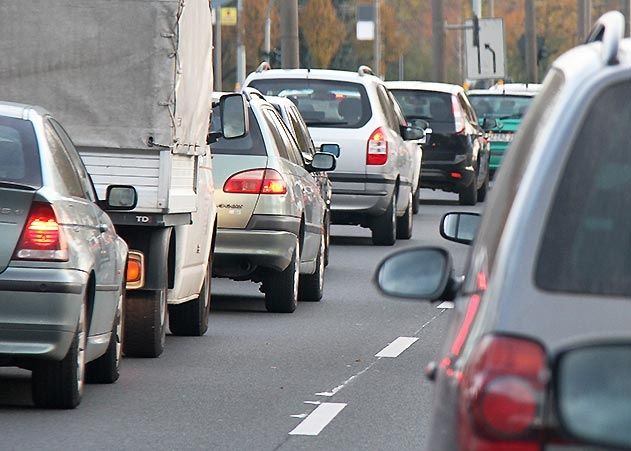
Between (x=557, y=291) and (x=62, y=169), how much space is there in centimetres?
622

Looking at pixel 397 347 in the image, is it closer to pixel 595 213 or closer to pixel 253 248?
pixel 253 248

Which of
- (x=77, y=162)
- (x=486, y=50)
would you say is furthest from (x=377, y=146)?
(x=486, y=50)

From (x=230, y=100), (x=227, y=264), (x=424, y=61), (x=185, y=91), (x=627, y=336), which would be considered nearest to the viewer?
(x=627, y=336)

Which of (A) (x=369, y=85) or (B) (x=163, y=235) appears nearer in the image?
(B) (x=163, y=235)

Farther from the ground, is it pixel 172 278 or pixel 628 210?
pixel 628 210

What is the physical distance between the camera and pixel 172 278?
12.2 meters

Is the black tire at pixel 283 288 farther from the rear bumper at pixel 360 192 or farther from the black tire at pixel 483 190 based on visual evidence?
the black tire at pixel 483 190

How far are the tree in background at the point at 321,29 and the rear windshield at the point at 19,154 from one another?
8807 cm

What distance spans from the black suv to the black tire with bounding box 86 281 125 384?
18.7 metres

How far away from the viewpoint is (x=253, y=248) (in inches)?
596

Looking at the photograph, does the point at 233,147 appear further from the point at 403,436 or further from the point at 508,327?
the point at 508,327

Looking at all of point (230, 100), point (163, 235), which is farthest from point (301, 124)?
point (163, 235)

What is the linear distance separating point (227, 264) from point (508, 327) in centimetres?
1163

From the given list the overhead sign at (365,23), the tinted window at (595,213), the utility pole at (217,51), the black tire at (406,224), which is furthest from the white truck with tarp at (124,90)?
the overhead sign at (365,23)
